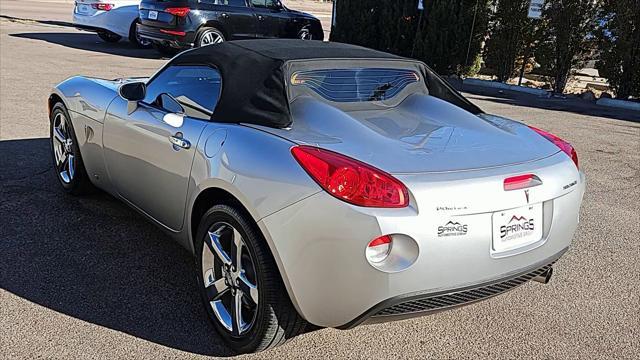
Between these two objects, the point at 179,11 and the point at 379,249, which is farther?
the point at 179,11

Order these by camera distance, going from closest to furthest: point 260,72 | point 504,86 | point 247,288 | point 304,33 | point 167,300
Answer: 1. point 247,288
2. point 260,72
3. point 167,300
4. point 504,86
5. point 304,33

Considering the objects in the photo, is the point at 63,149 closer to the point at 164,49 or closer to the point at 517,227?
the point at 517,227

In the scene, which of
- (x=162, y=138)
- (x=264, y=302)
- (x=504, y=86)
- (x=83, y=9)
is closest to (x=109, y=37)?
(x=83, y=9)

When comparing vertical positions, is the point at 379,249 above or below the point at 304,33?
above

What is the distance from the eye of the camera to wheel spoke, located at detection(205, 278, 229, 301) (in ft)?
10.2

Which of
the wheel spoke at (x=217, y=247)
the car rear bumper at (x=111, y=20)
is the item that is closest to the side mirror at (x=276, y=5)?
the car rear bumper at (x=111, y=20)

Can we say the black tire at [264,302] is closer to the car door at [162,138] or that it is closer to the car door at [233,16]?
the car door at [162,138]

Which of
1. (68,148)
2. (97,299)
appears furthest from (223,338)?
(68,148)

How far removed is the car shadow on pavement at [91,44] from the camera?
15086 mm

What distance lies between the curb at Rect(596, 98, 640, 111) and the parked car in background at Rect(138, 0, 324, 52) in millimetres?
7199

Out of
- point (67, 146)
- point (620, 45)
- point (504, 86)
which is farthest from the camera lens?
point (504, 86)

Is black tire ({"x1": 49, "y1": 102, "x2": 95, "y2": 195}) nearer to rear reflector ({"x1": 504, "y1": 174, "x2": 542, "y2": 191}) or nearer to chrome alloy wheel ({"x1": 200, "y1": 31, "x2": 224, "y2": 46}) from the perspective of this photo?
rear reflector ({"x1": 504, "y1": 174, "x2": 542, "y2": 191})

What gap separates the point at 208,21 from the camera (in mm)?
13438

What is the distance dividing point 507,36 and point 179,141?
12.1 meters
